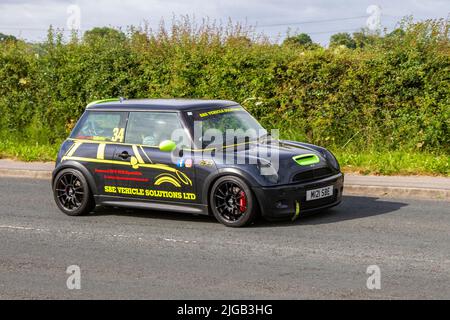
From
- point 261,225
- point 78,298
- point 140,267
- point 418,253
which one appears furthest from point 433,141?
point 78,298

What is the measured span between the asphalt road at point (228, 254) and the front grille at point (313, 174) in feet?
1.97

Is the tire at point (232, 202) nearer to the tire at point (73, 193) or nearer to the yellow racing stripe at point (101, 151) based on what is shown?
the yellow racing stripe at point (101, 151)

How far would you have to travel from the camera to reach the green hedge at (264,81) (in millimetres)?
17297

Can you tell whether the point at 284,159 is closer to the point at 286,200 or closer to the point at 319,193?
the point at 286,200

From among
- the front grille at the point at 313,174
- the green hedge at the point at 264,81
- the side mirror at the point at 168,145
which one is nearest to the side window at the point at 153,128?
the side mirror at the point at 168,145

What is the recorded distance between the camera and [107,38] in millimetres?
21828

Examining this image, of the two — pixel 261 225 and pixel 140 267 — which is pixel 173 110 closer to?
pixel 261 225

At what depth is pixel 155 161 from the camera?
451 inches

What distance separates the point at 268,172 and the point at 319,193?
0.87 m

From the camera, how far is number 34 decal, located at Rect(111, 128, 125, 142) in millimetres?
11961

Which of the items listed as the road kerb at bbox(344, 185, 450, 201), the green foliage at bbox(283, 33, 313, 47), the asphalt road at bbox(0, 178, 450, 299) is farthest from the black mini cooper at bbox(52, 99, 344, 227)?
the green foliage at bbox(283, 33, 313, 47)

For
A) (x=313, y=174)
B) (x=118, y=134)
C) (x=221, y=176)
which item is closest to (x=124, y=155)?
(x=118, y=134)
